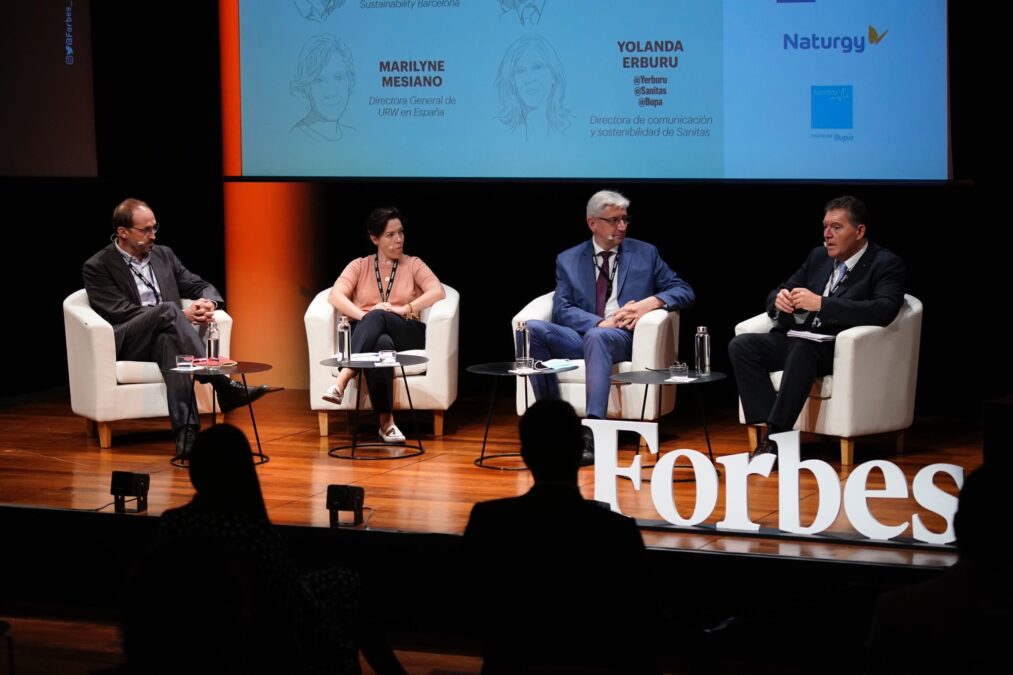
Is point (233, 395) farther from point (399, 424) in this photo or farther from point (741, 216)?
point (741, 216)

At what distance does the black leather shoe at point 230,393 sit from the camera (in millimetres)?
6180

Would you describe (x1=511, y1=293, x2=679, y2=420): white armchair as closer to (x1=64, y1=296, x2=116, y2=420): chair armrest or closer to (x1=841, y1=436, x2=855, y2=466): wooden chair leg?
(x1=841, y1=436, x2=855, y2=466): wooden chair leg

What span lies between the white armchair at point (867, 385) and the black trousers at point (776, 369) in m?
0.06

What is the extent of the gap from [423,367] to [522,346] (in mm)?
629

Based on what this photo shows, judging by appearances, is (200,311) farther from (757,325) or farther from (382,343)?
(757,325)

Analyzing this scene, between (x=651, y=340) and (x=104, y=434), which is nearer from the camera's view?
(x=651, y=340)

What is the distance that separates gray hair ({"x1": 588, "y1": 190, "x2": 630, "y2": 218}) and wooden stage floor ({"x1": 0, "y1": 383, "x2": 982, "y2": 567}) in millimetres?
1081

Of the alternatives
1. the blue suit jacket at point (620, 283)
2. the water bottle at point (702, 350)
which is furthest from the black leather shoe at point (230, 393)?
the water bottle at point (702, 350)

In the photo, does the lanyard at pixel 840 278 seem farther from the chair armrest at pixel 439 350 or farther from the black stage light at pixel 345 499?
the black stage light at pixel 345 499

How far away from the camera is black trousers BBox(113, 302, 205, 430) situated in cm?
612

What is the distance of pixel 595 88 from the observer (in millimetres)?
6648

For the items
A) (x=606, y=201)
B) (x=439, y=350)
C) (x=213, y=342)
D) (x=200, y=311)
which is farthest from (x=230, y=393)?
(x=606, y=201)

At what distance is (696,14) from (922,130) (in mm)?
1183

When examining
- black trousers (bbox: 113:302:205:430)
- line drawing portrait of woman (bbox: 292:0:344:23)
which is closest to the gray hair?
line drawing portrait of woman (bbox: 292:0:344:23)
